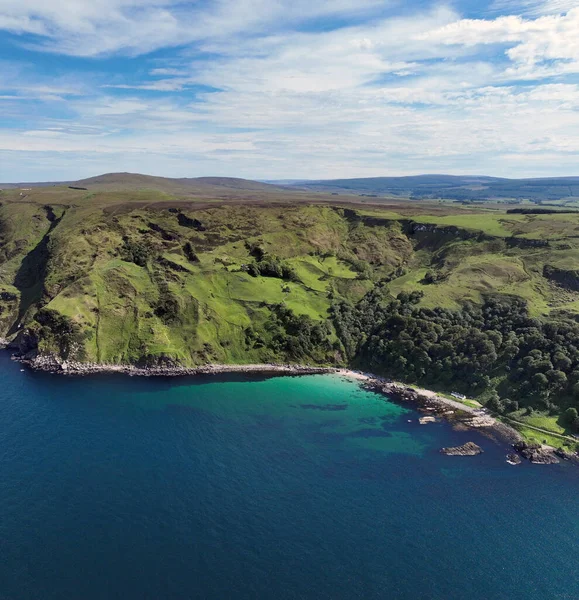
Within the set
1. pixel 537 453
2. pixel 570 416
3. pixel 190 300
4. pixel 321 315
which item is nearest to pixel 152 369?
pixel 190 300

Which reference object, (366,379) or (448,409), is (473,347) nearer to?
(448,409)

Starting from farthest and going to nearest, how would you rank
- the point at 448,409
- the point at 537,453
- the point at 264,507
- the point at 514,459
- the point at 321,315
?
the point at 321,315, the point at 448,409, the point at 537,453, the point at 514,459, the point at 264,507

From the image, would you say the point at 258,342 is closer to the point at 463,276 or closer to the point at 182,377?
the point at 182,377

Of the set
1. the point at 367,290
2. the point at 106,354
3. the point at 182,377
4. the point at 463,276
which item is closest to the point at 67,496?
the point at 182,377

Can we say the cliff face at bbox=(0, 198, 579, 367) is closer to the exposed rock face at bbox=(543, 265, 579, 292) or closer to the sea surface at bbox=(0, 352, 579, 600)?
the exposed rock face at bbox=(543, 265, 579, 292)

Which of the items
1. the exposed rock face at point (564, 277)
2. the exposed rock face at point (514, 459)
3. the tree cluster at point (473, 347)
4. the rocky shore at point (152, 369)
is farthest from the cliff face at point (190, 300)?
the exposed rock face at point (514, 459)
